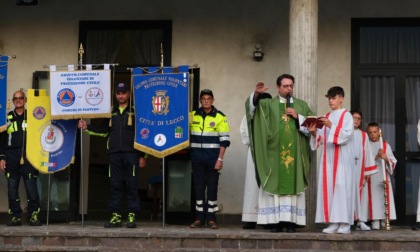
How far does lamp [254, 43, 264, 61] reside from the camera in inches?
629

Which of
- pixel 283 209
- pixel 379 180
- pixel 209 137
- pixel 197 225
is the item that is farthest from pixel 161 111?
pixel 379 180

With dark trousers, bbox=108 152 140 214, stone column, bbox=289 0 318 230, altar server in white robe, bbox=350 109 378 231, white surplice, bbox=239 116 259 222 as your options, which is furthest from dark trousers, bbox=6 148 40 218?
altar server in white robe, bbox=350 109 378 231

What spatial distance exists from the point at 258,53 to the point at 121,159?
3.05 m

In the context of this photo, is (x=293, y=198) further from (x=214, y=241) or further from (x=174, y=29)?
(x=174, y=29)

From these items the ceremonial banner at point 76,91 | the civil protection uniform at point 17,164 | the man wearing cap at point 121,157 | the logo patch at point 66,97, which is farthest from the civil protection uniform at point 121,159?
the civil protection uniform at point 17,164

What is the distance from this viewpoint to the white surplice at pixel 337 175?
13008mm

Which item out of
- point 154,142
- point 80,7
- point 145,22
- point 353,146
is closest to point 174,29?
point 145,22

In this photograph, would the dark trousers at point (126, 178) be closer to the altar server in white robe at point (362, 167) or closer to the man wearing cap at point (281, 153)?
the man wearing cap at point (281, 153)

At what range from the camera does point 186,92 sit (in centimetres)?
1445

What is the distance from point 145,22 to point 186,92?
2429 mm

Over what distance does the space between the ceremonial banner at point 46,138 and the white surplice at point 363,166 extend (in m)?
4.25

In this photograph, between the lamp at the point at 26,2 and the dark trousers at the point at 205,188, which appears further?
the lamp at the point at 26,2

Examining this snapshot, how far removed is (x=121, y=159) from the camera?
14.4 metres

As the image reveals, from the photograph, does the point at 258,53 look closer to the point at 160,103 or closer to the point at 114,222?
the point at 160,103
